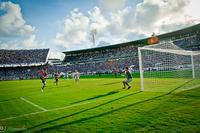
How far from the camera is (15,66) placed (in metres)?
87.2

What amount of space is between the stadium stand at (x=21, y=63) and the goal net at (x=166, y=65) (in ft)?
228

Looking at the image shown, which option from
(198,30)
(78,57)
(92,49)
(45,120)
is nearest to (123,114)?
(45,120)

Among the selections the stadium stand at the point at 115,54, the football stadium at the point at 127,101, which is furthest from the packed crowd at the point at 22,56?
the football stadium at the point at 127,101

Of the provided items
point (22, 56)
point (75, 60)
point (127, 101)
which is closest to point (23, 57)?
point (22, 56)

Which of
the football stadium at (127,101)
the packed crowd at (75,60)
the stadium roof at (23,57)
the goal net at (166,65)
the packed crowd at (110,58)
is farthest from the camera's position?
the stadium roof at (23,57)

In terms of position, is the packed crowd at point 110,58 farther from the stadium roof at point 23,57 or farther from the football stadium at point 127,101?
the stadium roof at point 23,57

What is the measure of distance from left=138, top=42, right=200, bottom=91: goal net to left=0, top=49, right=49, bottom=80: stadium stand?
69612mm

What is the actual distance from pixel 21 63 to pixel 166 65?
261ft

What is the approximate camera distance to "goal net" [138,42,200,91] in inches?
668

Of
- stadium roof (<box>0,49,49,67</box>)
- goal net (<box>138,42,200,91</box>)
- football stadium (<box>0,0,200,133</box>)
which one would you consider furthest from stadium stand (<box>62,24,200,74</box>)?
goal net (<box>138,42,200,91</box>)

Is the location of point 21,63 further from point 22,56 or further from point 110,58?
point 110,58

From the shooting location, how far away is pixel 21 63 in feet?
288

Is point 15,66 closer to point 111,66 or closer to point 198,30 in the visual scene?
point 111,66

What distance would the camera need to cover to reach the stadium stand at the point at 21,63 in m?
84.7
